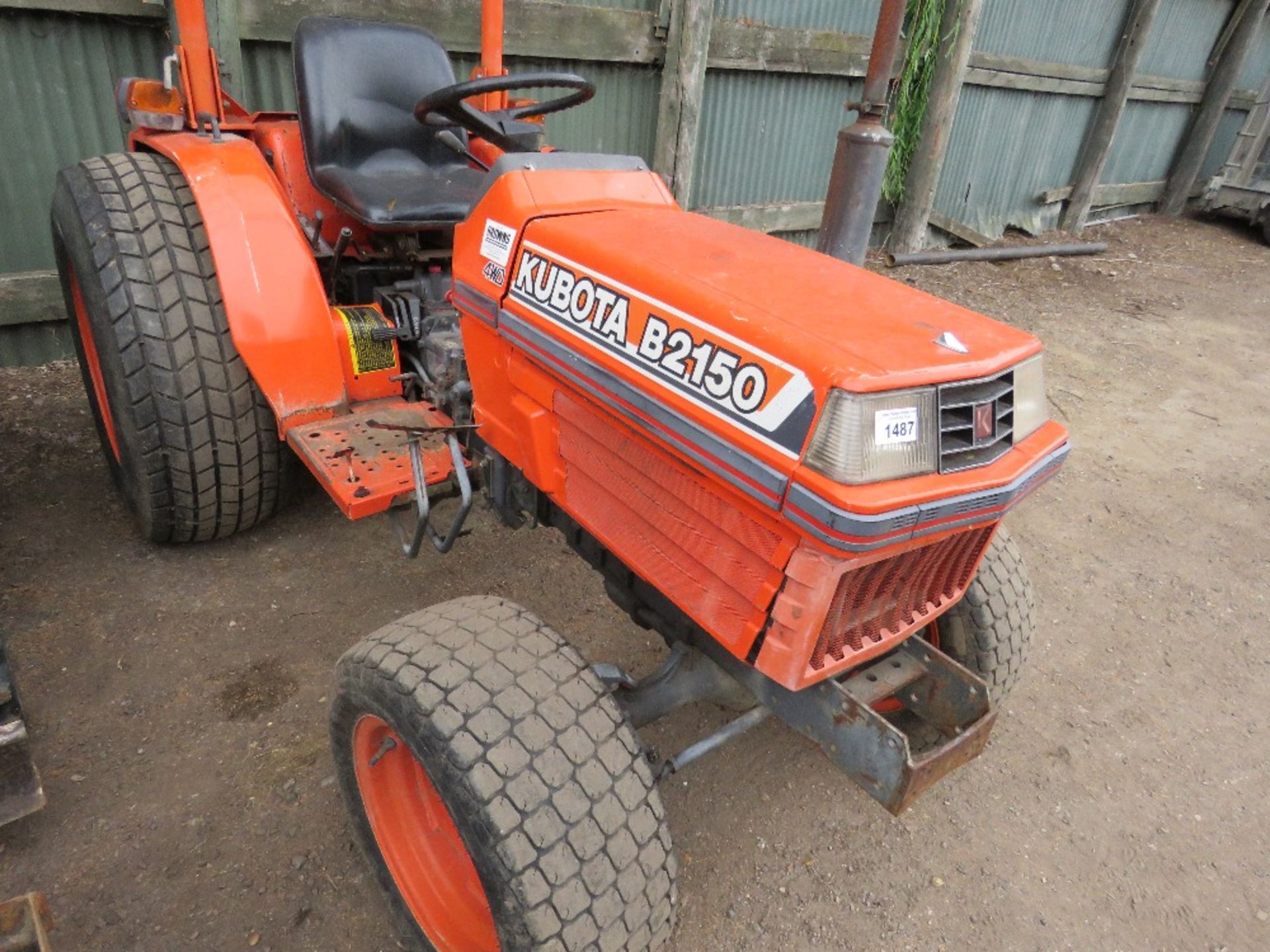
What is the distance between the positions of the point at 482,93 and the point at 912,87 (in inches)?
200

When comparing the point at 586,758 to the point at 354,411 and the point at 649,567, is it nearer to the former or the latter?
the point at 649,567

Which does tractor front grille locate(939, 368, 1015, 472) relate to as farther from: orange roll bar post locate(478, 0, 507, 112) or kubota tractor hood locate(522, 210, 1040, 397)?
orange roll bar post locate(478, 0, 507, 112)

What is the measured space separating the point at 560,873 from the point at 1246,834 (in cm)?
191

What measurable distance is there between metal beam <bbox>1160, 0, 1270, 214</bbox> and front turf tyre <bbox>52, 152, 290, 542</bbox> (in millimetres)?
10966

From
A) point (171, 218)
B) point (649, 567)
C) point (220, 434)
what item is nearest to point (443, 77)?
point (171, 218)

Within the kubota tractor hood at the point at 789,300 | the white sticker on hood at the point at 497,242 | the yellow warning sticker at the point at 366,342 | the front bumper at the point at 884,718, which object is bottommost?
the front bumper at the point at 884,718

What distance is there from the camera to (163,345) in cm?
214

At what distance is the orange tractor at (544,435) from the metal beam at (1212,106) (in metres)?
10.1

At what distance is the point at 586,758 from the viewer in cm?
132

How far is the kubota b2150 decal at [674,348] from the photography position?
46.4 inches

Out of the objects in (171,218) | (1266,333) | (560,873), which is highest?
(171,218)

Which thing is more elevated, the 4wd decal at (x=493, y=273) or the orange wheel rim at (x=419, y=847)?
the 4wd decal at (x=493, y=273)

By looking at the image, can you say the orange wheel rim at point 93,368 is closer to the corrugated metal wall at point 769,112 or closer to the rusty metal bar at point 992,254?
the corrugated metal wall at point 769,112

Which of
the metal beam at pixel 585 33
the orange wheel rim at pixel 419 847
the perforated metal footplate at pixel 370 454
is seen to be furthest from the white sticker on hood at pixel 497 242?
the metal beam at pixel 585 33
